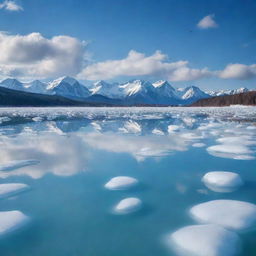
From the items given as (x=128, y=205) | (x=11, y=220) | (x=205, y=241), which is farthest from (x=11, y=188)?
(x=205, y=241)

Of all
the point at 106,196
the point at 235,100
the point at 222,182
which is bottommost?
the point at 106,196

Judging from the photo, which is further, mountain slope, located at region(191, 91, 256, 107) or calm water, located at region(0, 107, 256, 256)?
mountain slope, located at region(191, 91, 256, 107)

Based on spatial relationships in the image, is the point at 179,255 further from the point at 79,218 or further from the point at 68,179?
the point at 68,179

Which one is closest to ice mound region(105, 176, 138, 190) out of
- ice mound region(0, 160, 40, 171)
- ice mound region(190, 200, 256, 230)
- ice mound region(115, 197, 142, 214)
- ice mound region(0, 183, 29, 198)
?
ice mound region(115, 197, 142, 214)

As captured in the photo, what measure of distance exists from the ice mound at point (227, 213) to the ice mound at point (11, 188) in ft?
9.48

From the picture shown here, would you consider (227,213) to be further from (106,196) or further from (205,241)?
(106,196)

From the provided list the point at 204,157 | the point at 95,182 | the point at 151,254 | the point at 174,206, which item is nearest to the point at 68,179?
the point at 95,182

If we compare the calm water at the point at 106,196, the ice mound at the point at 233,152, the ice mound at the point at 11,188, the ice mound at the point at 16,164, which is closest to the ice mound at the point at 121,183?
the calm water at the point at 106,196

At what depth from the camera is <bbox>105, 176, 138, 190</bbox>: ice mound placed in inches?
174

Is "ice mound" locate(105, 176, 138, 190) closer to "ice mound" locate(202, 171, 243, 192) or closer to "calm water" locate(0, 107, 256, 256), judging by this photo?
"calm water" locate(0, 107, 256, 256)

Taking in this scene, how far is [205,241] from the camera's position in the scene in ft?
8.53

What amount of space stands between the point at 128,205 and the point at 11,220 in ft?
5.12

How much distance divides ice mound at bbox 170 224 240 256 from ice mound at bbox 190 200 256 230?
241mm

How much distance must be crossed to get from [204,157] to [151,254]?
14.9 feet
